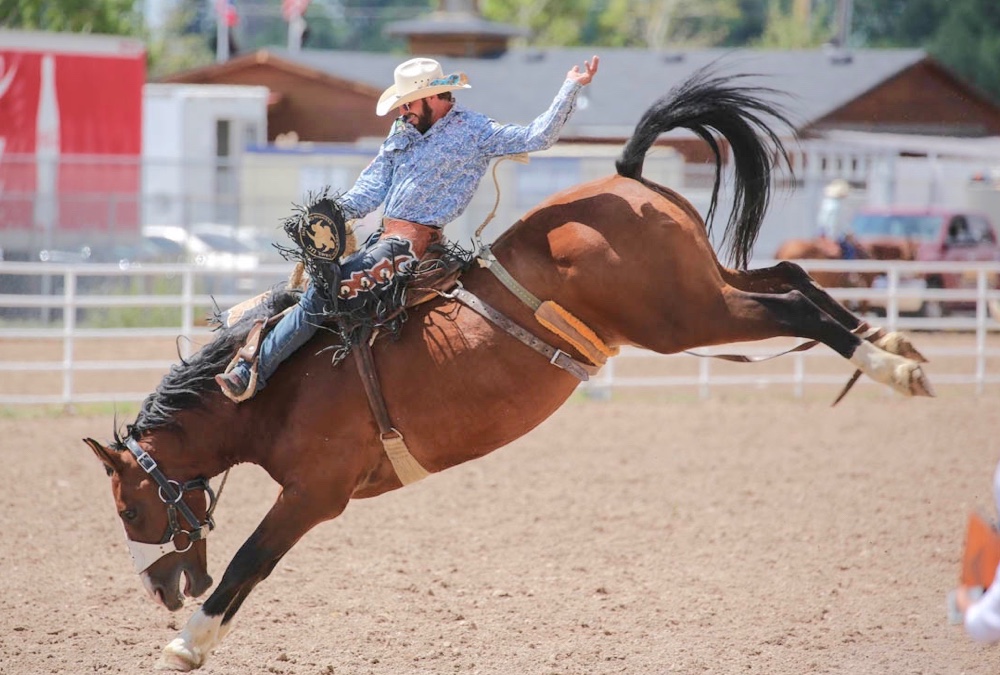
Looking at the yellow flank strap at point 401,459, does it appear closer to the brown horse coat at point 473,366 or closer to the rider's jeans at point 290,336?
the brown horse coat at point 473,366

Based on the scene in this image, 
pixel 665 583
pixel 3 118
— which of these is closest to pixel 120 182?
pixel 3 118

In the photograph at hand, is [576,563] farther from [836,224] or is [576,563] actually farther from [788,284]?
[836,224]

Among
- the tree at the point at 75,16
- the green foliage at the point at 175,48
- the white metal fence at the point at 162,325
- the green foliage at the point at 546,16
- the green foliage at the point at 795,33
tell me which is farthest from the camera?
the green foliage at the point at 795,33

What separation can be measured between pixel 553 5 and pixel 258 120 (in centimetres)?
2199

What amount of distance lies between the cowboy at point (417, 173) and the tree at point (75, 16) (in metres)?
24.5

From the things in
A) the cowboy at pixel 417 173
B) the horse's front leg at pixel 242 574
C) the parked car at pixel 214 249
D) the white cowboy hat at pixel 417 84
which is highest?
the white cowboy hat at pixel 417 84

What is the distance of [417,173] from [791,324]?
61.0 inches

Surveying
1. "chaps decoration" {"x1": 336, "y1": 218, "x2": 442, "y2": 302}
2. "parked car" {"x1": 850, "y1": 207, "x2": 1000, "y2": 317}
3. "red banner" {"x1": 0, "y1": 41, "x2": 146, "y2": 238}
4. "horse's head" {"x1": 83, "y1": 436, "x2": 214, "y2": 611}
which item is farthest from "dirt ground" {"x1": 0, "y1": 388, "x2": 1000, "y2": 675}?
"parked car" {"x1": 850, "y1": 207, "x2": 1000, "y2": 317}

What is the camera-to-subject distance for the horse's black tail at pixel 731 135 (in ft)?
16.5

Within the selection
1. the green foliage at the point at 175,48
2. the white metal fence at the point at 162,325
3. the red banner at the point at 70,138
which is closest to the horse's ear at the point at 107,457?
the white metal fence at the point at 162,325

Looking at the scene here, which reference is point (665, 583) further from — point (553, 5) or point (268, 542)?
point (553, 5)

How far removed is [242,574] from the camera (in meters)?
4.69

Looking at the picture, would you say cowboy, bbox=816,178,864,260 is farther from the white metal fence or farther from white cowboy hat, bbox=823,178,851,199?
the white metal fence

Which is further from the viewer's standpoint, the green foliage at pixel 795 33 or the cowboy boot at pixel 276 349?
the green foliage at pixel 795 33
